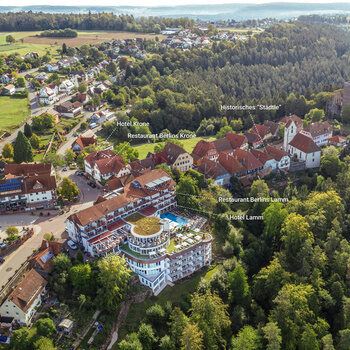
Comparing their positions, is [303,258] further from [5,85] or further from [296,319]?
[5,85]

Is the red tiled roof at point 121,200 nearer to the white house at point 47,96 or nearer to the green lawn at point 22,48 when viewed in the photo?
the white house at point 47,96

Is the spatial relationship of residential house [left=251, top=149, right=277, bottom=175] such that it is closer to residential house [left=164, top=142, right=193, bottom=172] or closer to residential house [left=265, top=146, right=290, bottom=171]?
residential house [left=265, top=146, right=290, bottom=171]

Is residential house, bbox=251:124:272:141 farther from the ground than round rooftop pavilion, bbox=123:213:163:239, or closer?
farther from the ground

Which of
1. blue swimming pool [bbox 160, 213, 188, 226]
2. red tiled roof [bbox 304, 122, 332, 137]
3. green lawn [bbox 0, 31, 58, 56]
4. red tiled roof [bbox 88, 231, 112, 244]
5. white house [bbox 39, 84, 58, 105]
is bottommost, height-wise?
blue swimming pool [bbox 160, 213, 188, 226]

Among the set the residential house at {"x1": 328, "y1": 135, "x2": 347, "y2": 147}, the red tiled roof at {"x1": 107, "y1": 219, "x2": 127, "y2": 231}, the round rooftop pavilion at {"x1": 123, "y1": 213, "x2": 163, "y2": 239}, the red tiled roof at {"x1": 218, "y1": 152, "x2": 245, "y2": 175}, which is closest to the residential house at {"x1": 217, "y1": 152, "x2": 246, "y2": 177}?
the red tiled roof at {"x1": 218, "y1": 152, "x2": 245, "y2": 175}

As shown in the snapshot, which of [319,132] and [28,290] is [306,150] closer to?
[319,132]

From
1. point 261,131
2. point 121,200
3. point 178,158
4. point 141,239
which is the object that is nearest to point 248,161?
point 178,158

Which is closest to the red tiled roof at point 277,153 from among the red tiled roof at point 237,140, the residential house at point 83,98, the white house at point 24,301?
the red tiled roof at point 237,140
